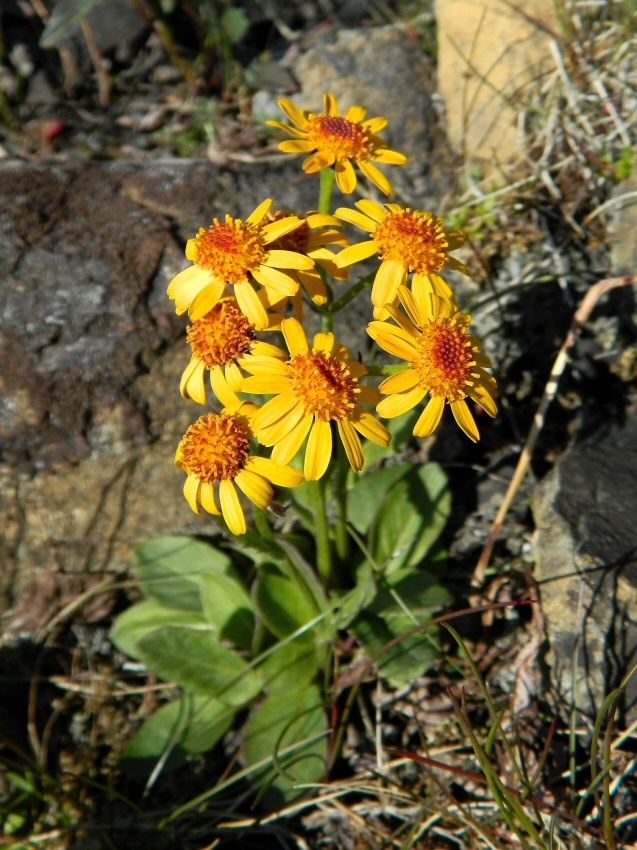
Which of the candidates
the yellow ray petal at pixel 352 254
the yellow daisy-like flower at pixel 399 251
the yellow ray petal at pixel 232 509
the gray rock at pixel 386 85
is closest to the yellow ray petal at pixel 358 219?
the yellow daisy-like flower at pixel 399 251

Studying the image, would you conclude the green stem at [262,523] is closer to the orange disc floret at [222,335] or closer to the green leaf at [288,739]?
the orange disc floret at [222,335]

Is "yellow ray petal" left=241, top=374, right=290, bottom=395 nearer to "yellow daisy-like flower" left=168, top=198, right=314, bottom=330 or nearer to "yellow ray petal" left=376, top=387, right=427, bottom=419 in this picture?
"yellow daisy-like flower" left=168, top=198, right=314, bottom=330

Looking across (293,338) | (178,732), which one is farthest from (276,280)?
(178,732)

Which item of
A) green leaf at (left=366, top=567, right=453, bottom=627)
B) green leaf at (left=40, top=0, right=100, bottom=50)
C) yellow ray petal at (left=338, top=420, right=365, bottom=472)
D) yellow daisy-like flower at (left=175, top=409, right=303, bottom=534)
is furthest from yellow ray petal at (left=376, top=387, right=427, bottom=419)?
green leaf at (left=40, top=0, right=100, bottom=50)

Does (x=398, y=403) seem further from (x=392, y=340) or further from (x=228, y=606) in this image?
(x=228, y=606)

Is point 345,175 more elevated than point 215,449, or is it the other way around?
point 345,175

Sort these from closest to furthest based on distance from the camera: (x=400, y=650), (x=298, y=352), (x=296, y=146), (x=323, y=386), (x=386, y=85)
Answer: (x=323, y=386) < (x=298, y=352) < (x=296, y=146) < (x=400, y=650) < (x=386, y=85)
